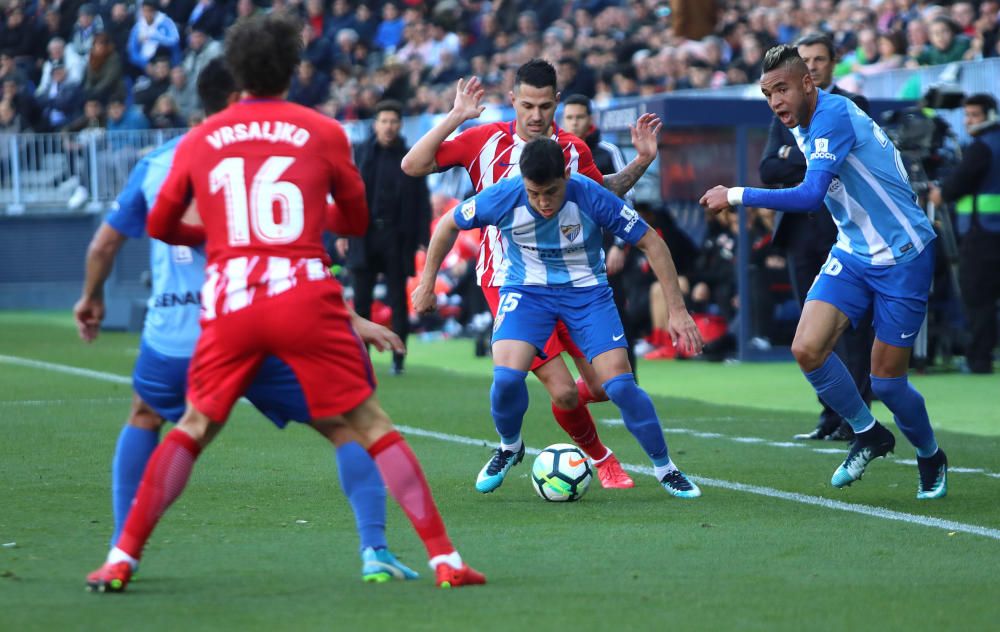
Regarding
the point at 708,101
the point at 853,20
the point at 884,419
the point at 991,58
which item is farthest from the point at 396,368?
the point at 853,20

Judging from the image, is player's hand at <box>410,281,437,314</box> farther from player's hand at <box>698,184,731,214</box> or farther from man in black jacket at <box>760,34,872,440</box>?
man in black jacket at <box>760,34,872,440</box>

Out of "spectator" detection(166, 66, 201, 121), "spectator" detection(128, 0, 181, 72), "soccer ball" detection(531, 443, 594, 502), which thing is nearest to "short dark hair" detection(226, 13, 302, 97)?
"soccer ball" detection(531, 443, 594, 502)

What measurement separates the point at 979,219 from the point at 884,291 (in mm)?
7151

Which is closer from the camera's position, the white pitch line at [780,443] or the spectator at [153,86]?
the white pitch line at [780,443]

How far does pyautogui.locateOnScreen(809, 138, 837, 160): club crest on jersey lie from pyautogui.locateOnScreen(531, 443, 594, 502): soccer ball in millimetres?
1735

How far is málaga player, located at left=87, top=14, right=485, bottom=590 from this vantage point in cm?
540

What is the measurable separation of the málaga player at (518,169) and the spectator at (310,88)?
1837cm

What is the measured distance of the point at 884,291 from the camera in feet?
26.3

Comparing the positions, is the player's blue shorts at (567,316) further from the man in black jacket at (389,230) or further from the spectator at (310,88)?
the spectator at (310,88)

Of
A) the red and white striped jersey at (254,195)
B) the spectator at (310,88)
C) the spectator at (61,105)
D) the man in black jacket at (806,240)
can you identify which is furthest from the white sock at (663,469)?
the spectator at (61,105)

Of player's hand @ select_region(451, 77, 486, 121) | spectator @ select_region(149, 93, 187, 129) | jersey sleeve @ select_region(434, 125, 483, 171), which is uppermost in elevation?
player's hand @ select_region(451, 77, 486, 121)

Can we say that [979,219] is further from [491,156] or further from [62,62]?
[62,62]

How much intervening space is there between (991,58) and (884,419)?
5.78 m

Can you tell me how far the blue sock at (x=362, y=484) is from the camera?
225 inches
